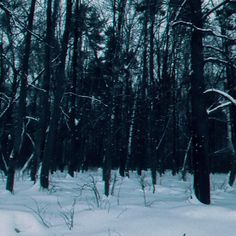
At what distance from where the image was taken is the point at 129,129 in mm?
23578

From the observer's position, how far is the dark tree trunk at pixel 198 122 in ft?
28.2

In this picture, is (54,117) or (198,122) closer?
(198,122)

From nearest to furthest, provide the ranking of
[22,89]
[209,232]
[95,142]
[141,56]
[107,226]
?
1. [209,232]
2. [107,226]
3. [22,89]
4. [141,56]
5. [95,142]

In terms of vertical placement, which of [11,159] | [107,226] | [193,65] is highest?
[193,65]

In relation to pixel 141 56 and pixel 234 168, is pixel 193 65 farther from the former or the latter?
pixel 141 56

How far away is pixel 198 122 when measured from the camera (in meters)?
8.66

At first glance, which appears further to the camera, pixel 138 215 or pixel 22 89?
pixel 22 89

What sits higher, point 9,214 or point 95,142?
point 95,142

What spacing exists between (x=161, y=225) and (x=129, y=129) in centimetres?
1800

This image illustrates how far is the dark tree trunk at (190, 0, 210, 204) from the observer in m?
8.59

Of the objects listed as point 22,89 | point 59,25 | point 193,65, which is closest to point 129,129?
point 59,25

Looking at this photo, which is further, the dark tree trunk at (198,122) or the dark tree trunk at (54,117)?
the dark tree trunk at (54,117)

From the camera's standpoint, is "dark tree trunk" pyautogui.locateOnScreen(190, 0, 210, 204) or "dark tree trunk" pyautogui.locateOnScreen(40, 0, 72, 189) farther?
"dark tree trunk" pyautogui.locateOnScreen(40, 0, 72, 189)

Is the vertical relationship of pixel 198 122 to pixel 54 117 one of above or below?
below
